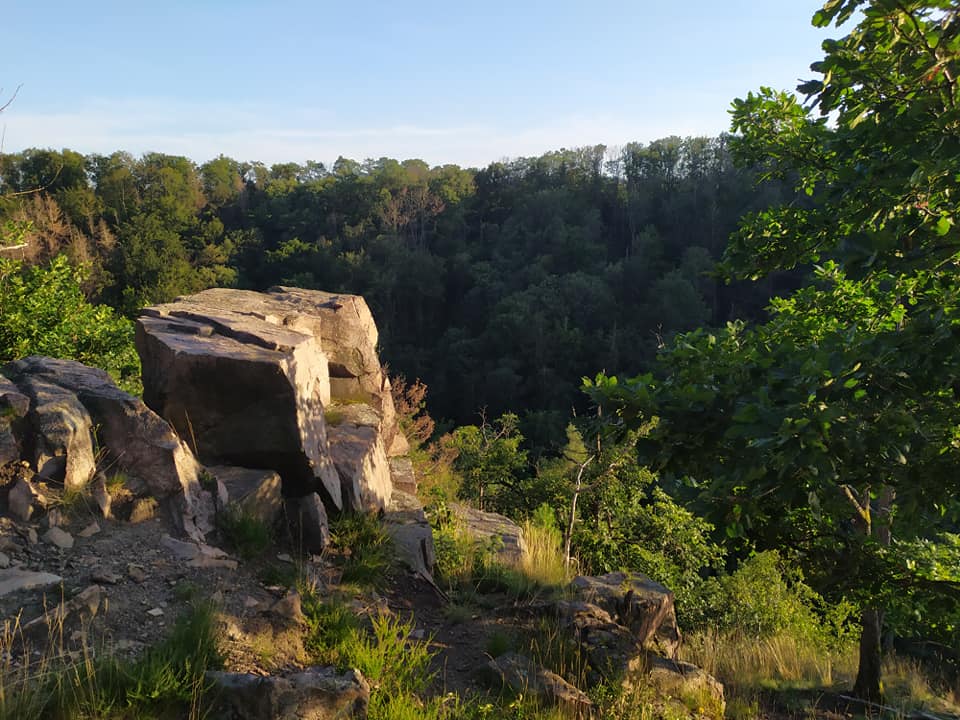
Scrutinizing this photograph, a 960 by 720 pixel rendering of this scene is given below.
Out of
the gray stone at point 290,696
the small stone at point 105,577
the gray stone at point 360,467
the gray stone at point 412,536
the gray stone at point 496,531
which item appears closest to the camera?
the gray stone at point 290,696

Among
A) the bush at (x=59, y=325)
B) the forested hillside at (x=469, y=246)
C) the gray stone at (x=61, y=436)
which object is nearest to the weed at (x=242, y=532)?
the gray stone at (x=61, y=436)

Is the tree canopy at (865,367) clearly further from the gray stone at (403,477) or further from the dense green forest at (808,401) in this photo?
the gray stone at (403,477)

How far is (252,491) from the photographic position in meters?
5.13

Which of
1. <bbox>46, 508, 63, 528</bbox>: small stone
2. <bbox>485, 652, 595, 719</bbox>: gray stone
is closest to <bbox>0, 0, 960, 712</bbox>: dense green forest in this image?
<bbox>485, 652, 595, 719</bbox>: gray stone

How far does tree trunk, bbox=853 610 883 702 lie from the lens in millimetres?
6500

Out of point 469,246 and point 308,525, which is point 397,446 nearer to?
point 308,525

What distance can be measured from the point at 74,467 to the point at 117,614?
3.83ft

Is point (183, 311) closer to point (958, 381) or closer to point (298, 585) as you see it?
point (298, 585)

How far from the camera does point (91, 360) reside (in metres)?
9.13

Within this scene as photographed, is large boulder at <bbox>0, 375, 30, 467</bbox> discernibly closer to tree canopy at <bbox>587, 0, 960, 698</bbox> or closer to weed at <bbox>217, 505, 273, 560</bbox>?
weed at <bbox>217, 505, 273, 560</bbox>

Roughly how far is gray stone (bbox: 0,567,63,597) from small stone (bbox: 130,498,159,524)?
710 millimetres

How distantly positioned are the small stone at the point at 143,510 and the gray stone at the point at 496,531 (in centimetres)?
328

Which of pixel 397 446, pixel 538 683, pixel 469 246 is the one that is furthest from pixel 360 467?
pixel 469 246

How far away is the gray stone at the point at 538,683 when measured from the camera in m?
4.11
